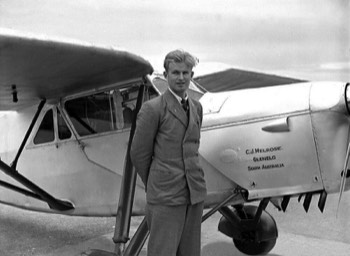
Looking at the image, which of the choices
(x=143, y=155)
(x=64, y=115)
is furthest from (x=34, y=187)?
(x=143, y=155)

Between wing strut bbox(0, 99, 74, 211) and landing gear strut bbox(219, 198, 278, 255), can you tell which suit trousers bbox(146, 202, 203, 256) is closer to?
landing gear strut bbox(219, 198, 278, 255)

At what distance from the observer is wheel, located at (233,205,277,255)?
13.3ft

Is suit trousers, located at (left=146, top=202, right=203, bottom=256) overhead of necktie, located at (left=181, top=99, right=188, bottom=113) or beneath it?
beneath

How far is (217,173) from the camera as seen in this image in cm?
325

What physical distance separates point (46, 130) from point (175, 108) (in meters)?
2.33

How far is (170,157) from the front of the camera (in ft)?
7.17

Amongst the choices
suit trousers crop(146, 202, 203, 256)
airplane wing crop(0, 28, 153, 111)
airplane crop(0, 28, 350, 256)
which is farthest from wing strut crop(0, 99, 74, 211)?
suit trousers crop(146, 202, 203, 256)

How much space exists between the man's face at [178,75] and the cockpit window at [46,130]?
2.22 meters

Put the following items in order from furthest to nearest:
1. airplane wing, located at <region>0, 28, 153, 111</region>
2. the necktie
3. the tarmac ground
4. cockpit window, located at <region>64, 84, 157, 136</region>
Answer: the tarmac ground → cockpit window, located at <region>64, 84, 157, 136</region> → airplane wing, located at <region>0, 28, 153, 111</region> → the necktie

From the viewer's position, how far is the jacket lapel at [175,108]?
2199mm

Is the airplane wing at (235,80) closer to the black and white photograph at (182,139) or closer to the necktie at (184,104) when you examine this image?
the black and white photograph at (182,139)

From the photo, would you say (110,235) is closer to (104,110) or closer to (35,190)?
(35,190)

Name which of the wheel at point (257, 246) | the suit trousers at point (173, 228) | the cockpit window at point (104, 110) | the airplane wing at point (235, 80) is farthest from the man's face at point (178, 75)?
the airplane wing at point (235, 80)

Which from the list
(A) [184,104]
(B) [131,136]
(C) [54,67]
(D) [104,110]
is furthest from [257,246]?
(C) [54,67]
